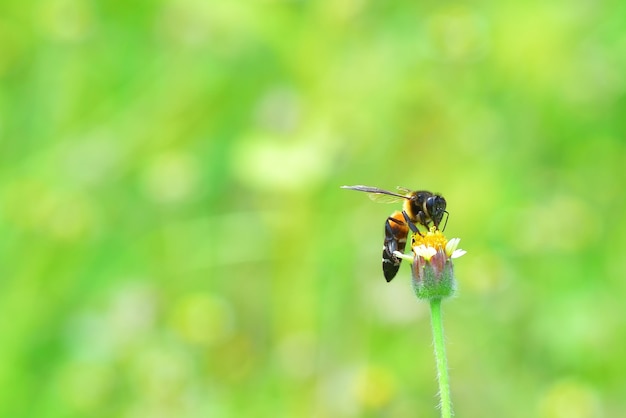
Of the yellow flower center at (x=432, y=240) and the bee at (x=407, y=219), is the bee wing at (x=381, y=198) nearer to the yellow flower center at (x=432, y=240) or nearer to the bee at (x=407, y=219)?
the bee at (x=407, y=219)

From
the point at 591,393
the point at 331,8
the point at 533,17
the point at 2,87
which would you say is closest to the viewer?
the point at 591,393

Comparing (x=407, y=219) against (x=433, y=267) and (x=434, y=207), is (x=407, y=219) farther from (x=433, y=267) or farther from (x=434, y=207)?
(x=433, y=267)

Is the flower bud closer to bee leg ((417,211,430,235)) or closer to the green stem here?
the green stem

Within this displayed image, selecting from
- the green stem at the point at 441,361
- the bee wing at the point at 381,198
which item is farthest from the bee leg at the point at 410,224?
the green stem at the point at 441,361

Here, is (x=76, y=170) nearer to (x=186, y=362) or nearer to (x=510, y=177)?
(x=186, y=362)

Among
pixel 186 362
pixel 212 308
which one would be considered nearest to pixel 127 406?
pixel 186 362

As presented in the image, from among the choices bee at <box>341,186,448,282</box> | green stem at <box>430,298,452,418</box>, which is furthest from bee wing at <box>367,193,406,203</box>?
green stem at <box>430,298,452,418</box>
